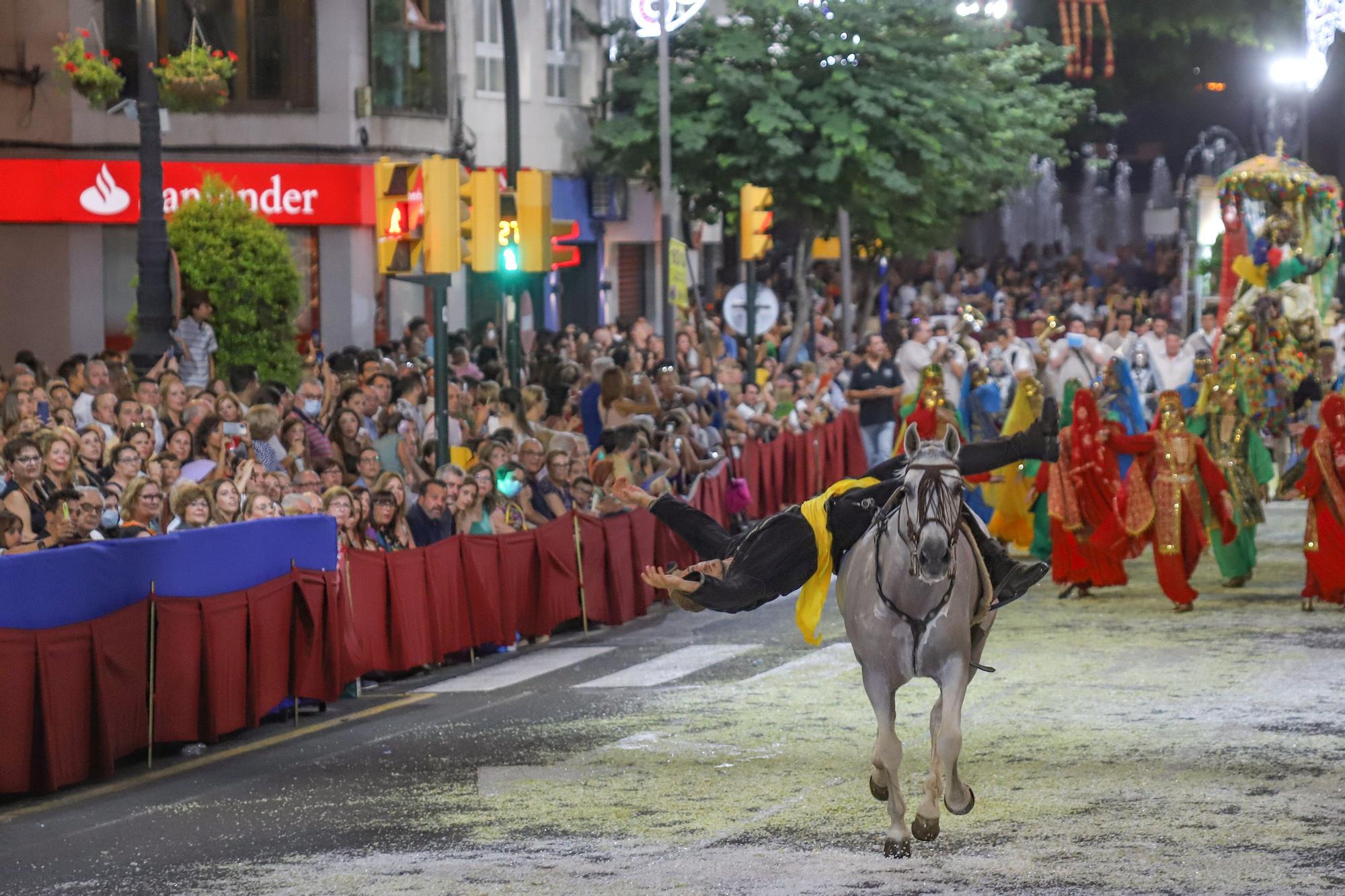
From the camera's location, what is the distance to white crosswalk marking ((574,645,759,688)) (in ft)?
52.2

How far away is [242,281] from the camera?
23.6 m

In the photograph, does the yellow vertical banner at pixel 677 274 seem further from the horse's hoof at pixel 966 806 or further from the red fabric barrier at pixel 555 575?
the horse's hoof at pixel 966 806

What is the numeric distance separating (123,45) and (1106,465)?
50.8ft

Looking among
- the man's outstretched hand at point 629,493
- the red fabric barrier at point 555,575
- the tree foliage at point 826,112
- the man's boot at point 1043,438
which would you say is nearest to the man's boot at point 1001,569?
the man's boot at point 1043,438

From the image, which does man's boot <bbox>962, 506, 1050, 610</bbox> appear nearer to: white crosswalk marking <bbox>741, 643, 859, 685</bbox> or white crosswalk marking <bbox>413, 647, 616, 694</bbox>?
white crosswalk marking <bbox>741, 643, 859, 685</bbox>

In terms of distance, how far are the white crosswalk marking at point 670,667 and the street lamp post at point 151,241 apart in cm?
533

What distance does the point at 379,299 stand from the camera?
31750mm

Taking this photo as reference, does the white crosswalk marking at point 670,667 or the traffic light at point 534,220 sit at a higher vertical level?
the traffic light at point 534,220

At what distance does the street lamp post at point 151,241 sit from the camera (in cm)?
1952

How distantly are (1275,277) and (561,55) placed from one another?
15652 millimetres

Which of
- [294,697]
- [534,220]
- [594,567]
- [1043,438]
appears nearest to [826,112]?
[534,220]

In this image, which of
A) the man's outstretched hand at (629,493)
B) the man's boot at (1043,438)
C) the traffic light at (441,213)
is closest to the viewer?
the man's outstretched hand at (629,493)

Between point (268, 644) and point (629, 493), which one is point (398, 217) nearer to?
point (268, 644)

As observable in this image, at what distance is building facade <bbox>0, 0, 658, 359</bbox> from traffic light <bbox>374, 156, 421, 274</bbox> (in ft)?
44.7
